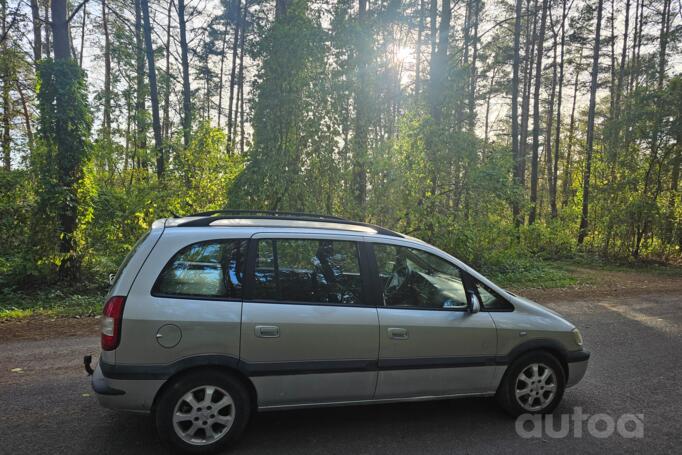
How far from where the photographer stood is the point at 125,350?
308cm

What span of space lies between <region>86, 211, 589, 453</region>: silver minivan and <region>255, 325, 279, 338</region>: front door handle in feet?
Answer: 0.06

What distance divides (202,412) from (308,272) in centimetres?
134

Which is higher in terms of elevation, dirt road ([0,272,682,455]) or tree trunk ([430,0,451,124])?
tree trunk ([430,0,451,124])

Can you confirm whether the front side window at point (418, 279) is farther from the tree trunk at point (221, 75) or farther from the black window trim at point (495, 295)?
the tree trunk at point (221, 75)

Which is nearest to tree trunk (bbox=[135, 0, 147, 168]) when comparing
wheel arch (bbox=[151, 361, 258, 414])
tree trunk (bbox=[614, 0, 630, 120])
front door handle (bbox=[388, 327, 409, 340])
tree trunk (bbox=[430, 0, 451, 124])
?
tree trunk (bbox=[430, 0, 451, 124])

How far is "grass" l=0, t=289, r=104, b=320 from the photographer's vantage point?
25.8 feet

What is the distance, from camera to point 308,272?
3.62m

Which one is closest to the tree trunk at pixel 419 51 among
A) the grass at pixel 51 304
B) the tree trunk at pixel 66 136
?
the tree trunk at pixel 66 136

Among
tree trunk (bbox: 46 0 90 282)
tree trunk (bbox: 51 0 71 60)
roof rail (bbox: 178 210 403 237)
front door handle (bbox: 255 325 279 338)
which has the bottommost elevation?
front door handle (bbox: 255 325 279 338)

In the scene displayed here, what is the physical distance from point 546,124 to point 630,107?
59.6 ft

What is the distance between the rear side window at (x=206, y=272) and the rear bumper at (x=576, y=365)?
10.4 ft

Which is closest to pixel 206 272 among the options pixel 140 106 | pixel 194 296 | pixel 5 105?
pixel 194 296

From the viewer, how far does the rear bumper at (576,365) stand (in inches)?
160

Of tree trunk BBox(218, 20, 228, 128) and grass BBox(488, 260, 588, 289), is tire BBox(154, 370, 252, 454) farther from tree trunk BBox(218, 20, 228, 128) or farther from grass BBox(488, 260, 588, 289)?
tree trunk BBox(218, 20, 228, 128)
